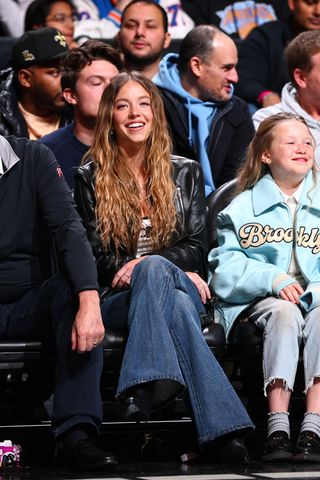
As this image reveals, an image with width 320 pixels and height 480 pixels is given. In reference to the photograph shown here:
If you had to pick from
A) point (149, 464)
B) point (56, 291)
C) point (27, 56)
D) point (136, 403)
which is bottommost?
point (149, 464)

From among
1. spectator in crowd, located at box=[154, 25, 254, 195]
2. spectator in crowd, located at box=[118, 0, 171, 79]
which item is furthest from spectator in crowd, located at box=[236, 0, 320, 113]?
spectator in crowd, located at box=[154, 25, 254, 195]

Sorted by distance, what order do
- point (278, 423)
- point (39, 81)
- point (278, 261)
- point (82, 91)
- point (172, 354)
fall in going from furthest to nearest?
point (39, 81)
point (82, 91)
point (278, 261)
point (278, 423)
point (172, 354)

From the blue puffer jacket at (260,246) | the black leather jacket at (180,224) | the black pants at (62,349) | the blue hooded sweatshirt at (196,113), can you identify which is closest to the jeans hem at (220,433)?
the black pants at (62,349)

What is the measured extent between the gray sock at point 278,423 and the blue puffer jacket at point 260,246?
1.61ft

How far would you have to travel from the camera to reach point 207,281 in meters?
5.55

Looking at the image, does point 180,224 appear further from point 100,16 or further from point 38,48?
point 100,16

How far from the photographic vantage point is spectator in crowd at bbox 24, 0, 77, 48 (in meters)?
8.24

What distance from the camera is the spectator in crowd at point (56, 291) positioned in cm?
452

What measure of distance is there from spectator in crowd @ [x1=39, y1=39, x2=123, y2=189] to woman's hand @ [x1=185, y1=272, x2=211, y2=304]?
1.26 m

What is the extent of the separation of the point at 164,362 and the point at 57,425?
0.46 metres

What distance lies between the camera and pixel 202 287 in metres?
5.10

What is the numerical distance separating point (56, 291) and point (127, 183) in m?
0.81

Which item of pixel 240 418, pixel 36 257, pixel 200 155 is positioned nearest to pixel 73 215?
pixel 36 257

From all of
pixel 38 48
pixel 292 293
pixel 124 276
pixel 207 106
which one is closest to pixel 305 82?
pixel 207 106
